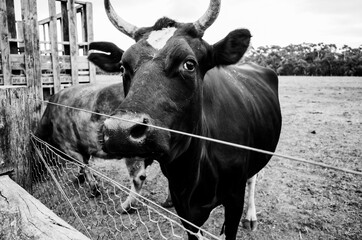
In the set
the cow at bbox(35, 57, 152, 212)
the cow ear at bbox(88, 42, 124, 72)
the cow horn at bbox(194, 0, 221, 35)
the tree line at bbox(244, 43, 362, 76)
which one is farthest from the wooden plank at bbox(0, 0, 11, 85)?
the tree line at bbox(244, 43, 362, 76)

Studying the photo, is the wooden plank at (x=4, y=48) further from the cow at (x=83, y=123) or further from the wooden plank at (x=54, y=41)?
the cow at (x=83, y=123)

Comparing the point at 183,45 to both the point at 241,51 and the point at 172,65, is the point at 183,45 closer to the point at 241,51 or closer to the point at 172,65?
the point at 172,65

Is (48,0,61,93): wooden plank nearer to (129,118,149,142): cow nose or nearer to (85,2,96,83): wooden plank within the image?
(85,2,96,83): wooden plank

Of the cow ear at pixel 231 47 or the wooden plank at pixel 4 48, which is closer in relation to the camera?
the cow ear at pixel 231 47

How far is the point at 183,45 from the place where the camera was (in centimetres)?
188

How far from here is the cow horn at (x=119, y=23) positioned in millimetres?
2354

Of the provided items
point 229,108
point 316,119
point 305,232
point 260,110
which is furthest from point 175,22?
point 316,119

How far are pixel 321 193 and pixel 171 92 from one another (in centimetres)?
342

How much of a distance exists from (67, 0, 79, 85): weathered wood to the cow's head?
3.98 metres

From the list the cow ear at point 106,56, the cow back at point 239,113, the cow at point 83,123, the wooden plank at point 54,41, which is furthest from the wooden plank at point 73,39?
the cow back at point 239,113

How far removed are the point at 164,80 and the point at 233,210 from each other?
1.60 m

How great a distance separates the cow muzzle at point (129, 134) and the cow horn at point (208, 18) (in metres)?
1.00

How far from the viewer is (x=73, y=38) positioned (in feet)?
19.3

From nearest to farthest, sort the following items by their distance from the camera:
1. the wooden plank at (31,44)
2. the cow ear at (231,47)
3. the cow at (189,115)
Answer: the cow at (189,115), the cow ear at (231,47), the wooden plank at (31,44)
